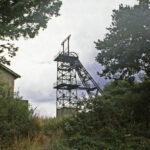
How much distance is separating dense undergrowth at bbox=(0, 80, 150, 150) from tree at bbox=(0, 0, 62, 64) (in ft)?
9.79

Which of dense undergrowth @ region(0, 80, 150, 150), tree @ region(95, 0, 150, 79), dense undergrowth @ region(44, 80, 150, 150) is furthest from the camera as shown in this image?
tree @ region(95, 0, 150, 79)

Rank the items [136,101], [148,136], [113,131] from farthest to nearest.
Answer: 1. [136,101]
2. [148,136]
3. [113,131]

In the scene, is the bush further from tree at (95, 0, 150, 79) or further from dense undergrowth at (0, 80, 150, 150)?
tree at (95, 0, 150, 79)

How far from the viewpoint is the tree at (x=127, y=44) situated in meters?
12.9

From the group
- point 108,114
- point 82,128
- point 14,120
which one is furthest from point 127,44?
point 14,120

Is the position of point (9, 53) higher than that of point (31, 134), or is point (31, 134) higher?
point (9, 53)

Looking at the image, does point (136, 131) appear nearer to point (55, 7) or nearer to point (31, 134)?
point (31, 134)

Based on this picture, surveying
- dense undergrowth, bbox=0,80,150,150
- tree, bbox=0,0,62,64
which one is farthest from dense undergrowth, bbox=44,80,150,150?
A: tree, bbox=0,0,62,64

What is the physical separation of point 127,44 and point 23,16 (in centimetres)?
→ 646

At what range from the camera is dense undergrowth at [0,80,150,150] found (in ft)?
27.6

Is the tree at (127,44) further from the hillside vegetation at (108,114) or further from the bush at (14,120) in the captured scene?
the bush at (14,120)

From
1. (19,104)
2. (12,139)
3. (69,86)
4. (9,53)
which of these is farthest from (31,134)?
(69,86)

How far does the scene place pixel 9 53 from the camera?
10922mm

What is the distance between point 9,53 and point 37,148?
5380mm
